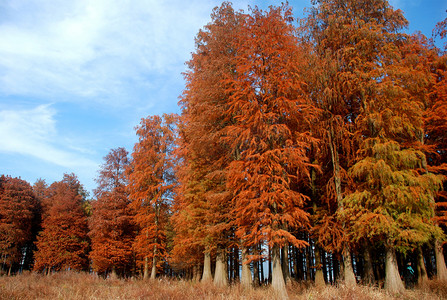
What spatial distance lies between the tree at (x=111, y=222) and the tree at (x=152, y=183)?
248cm

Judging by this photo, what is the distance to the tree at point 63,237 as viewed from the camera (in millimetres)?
31047

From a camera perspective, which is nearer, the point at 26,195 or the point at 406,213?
the point at 406,213

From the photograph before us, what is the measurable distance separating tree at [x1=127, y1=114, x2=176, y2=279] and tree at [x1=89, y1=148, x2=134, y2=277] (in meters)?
2.48

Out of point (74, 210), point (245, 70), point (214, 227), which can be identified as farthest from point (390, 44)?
point (74, 210)

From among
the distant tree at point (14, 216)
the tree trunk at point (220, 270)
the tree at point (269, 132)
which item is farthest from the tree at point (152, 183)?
the distant tree at point (14, 216)

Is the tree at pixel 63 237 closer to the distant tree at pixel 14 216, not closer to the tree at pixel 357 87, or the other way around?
the distant tree at pixel 14 216

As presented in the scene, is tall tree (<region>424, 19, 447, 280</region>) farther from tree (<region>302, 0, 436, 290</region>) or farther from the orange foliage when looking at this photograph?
the orange foliage

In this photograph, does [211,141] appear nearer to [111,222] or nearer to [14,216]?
[111,222]

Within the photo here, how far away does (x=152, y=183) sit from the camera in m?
25.5

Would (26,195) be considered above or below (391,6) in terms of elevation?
below

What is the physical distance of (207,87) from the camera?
51.9 ft

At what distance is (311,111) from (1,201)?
1428 inches

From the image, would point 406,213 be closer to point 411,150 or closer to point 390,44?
point 411,150

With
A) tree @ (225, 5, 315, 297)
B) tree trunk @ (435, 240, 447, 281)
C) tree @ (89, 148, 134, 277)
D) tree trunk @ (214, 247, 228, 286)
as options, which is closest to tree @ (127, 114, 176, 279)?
tree @ (89, 148, 134, 277)
